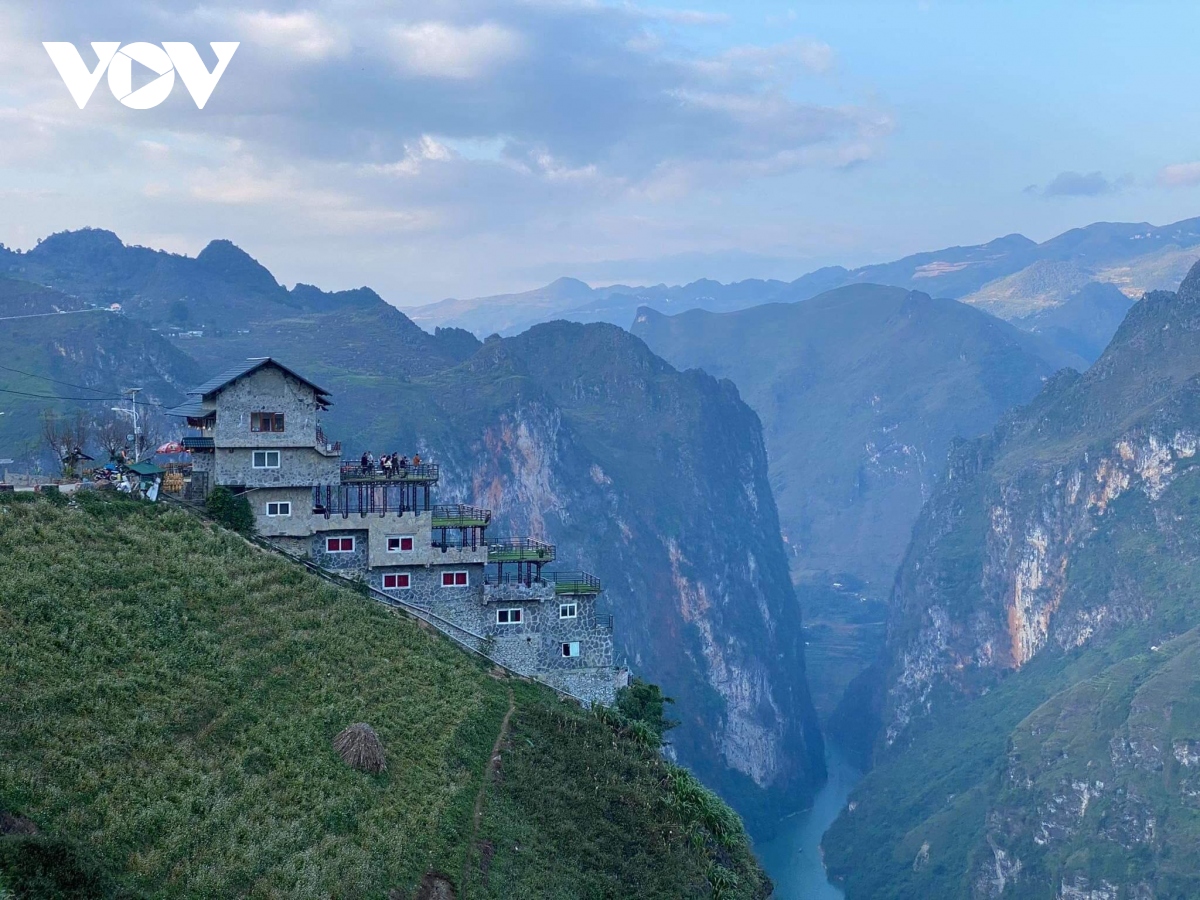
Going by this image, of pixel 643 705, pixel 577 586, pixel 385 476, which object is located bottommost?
pixel 643 705

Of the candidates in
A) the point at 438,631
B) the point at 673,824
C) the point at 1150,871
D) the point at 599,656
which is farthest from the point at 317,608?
the point at 1150,871

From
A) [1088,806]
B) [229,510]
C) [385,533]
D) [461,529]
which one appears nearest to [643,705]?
[461,529]

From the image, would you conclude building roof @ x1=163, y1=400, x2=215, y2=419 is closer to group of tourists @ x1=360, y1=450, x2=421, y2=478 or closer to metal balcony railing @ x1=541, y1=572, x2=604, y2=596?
group of tourists @ x1=360, y1=450, x2=421, y2=478

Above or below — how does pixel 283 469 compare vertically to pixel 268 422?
below

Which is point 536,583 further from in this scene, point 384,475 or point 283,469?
point 283,469

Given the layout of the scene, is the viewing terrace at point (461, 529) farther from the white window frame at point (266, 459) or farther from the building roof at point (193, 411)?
the building roof at point (193, 411)
